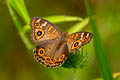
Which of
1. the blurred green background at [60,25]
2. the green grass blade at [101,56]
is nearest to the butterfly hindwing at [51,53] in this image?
the green grass blade at [101,56]

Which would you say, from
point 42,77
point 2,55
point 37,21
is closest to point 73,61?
point 37,21

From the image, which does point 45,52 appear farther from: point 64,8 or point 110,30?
point 64,8

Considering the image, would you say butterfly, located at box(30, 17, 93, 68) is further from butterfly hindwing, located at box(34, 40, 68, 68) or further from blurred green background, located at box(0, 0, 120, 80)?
blurred green background, located at box(0, 0, 120, 80)

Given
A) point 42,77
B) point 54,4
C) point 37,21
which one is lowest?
point 42,77

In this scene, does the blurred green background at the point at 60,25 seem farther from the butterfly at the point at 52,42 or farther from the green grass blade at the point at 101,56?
the green grass blade at the point at 101,56

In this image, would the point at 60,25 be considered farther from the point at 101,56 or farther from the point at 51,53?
the point at 101,56

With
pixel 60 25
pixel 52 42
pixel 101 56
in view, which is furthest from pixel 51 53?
pixel 60 25

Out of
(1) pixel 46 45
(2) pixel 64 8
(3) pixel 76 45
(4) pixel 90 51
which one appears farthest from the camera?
(2) pixel 64 8
